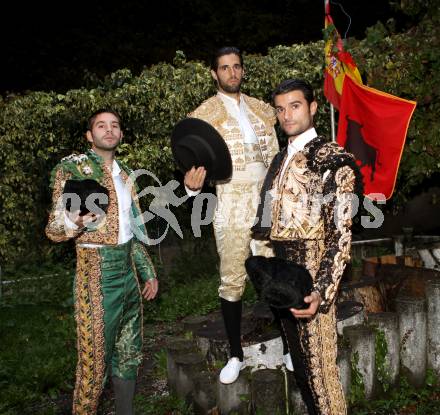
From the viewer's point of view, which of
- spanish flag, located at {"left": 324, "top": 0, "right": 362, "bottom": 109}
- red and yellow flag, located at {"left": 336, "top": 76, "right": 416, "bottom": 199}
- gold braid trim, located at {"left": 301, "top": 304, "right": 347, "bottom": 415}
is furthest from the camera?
spanish flag, located at {"left": 324, "top": 0, "right": 362, "bottom": 109}

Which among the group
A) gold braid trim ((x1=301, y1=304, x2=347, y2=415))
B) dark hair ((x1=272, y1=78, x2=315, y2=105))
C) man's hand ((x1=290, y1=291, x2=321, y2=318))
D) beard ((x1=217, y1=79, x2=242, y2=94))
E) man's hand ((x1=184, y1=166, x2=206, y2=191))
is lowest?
gold braid trim ((x1=301, y1=304, x2=347, y2=415))

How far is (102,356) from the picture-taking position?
3453 mm

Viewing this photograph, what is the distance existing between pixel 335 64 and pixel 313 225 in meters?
3.78

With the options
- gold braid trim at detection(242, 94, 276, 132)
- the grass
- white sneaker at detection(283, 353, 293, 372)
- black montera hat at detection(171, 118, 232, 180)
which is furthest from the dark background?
white sneaker at detection(283, 353, 293, 372)

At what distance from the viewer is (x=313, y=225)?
2904 millimetres

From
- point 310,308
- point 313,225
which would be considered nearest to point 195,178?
point 313,225

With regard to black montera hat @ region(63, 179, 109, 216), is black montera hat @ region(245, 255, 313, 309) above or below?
below

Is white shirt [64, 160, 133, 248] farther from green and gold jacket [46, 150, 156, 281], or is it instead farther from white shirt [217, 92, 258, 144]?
white shirt [217, 92, 258, 144]

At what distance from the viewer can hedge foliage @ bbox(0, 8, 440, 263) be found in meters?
7.18

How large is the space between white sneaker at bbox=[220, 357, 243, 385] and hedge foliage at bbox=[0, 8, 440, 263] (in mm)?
4158

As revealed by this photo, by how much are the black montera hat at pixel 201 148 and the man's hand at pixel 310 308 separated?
1225mm

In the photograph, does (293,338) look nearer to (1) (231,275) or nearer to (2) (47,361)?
(1) (231,275)

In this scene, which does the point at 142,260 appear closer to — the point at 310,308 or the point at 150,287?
the point at 150,287

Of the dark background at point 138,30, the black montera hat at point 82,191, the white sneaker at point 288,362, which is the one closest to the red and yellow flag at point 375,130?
the white sneaker at point 288,362
